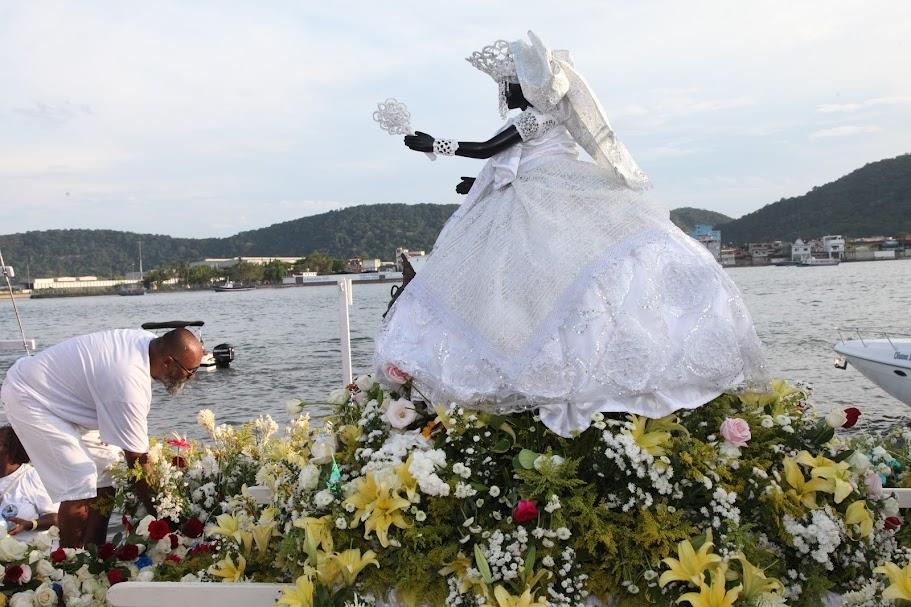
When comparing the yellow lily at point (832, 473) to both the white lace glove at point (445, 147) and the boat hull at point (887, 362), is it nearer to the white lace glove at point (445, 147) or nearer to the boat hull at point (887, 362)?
the white lace glove at point (445, 147)

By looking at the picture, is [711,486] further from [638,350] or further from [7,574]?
[7,574]

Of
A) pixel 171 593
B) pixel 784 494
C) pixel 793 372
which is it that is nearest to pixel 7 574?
pixel 171 593

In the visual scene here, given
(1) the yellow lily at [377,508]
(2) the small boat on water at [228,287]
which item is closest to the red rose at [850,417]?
(1) the yellow lily at [377,508]

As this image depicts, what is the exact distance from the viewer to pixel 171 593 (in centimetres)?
297

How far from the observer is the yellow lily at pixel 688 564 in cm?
250

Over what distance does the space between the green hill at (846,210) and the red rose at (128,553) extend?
246 feet

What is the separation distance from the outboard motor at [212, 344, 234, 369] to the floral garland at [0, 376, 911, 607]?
25496mm

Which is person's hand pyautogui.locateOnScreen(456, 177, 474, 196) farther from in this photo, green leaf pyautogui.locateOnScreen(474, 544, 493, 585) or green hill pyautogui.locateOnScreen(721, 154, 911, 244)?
green hill pyautogui.locateOnScreen(721, 154, 911, 244)

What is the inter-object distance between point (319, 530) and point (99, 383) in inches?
87.1

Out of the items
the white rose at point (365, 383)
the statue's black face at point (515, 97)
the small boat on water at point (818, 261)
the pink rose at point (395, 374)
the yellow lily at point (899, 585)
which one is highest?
the statue's black face at point (515, 97)

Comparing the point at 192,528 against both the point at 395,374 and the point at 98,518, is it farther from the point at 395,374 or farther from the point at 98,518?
the point at 395,374

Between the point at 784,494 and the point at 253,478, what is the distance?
3403 millimetres

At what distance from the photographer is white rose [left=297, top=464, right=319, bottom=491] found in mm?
3023

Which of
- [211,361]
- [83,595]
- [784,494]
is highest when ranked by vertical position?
[784,494]
